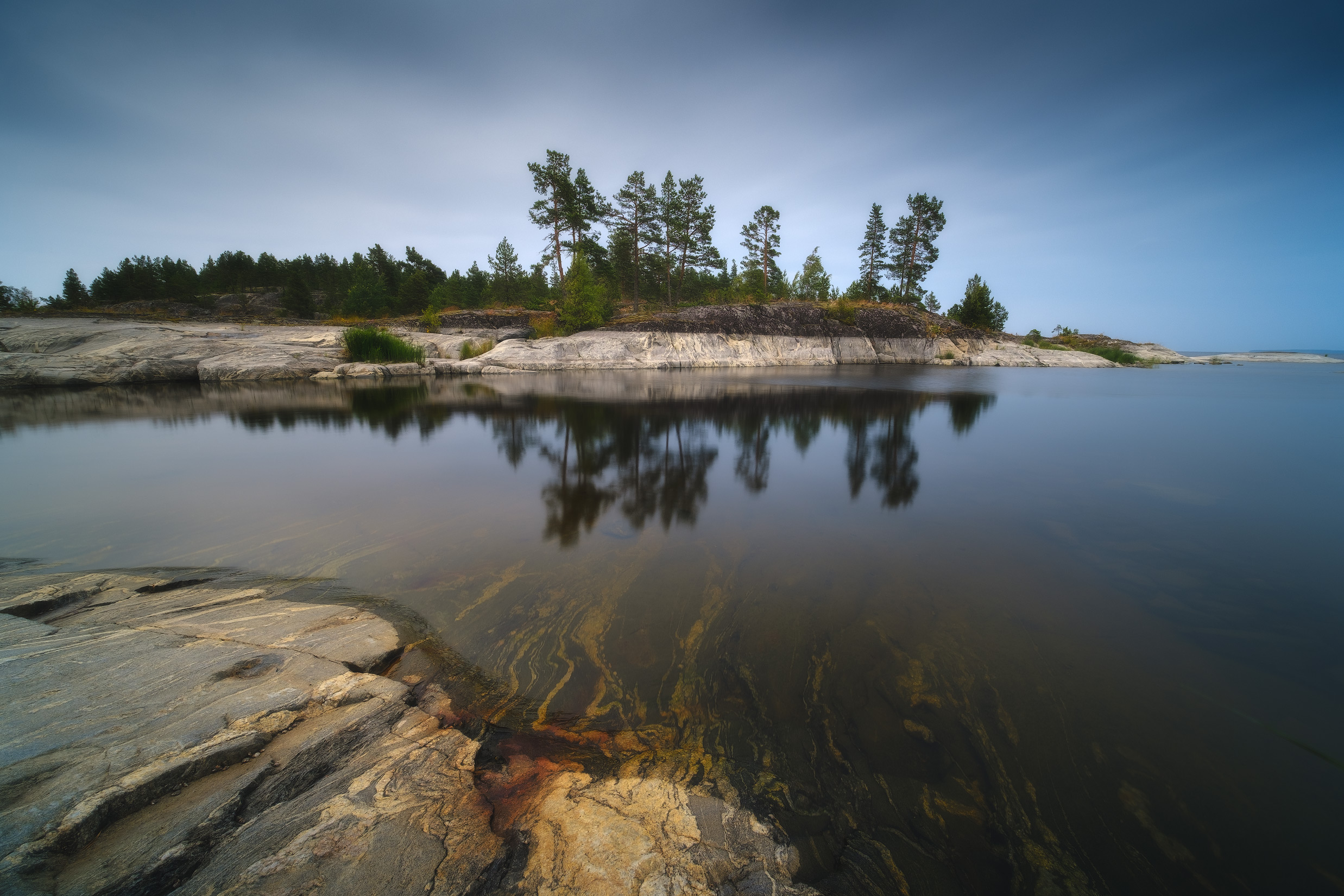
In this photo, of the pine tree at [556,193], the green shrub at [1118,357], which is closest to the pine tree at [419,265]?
the pine tree at [556,193]

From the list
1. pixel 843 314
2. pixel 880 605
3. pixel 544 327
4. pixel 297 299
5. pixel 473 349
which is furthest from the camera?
pixel 297 299

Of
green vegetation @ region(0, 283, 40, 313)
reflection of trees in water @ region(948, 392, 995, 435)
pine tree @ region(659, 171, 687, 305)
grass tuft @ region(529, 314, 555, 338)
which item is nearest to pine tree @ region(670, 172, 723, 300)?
pine tree @ region(659, 171, 687, 305)

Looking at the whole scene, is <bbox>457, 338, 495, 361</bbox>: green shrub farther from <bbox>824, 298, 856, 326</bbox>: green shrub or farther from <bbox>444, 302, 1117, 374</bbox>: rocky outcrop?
<bbox>824, 298, 856, 326</bbox>: green shrub

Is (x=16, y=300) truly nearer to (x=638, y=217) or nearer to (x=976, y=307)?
(x=638, y=217)

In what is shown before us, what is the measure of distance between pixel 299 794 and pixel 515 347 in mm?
33430

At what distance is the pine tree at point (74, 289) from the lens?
4097 cm

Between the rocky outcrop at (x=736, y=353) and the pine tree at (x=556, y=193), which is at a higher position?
the pine tree at (x=556, y=193)

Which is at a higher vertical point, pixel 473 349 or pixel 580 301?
pixel 580 301

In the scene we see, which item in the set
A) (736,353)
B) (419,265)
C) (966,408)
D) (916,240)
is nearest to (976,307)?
(916,240)

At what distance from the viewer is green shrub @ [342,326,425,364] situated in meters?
27.5

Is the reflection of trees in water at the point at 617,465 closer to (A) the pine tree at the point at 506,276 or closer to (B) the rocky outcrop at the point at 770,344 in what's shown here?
(B) the rocky outcrop at the point at 770,344

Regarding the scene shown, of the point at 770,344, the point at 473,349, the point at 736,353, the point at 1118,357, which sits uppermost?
the point at 1118,357

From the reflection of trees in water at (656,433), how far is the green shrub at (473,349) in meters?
15.3

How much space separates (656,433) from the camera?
10656 millimetres
